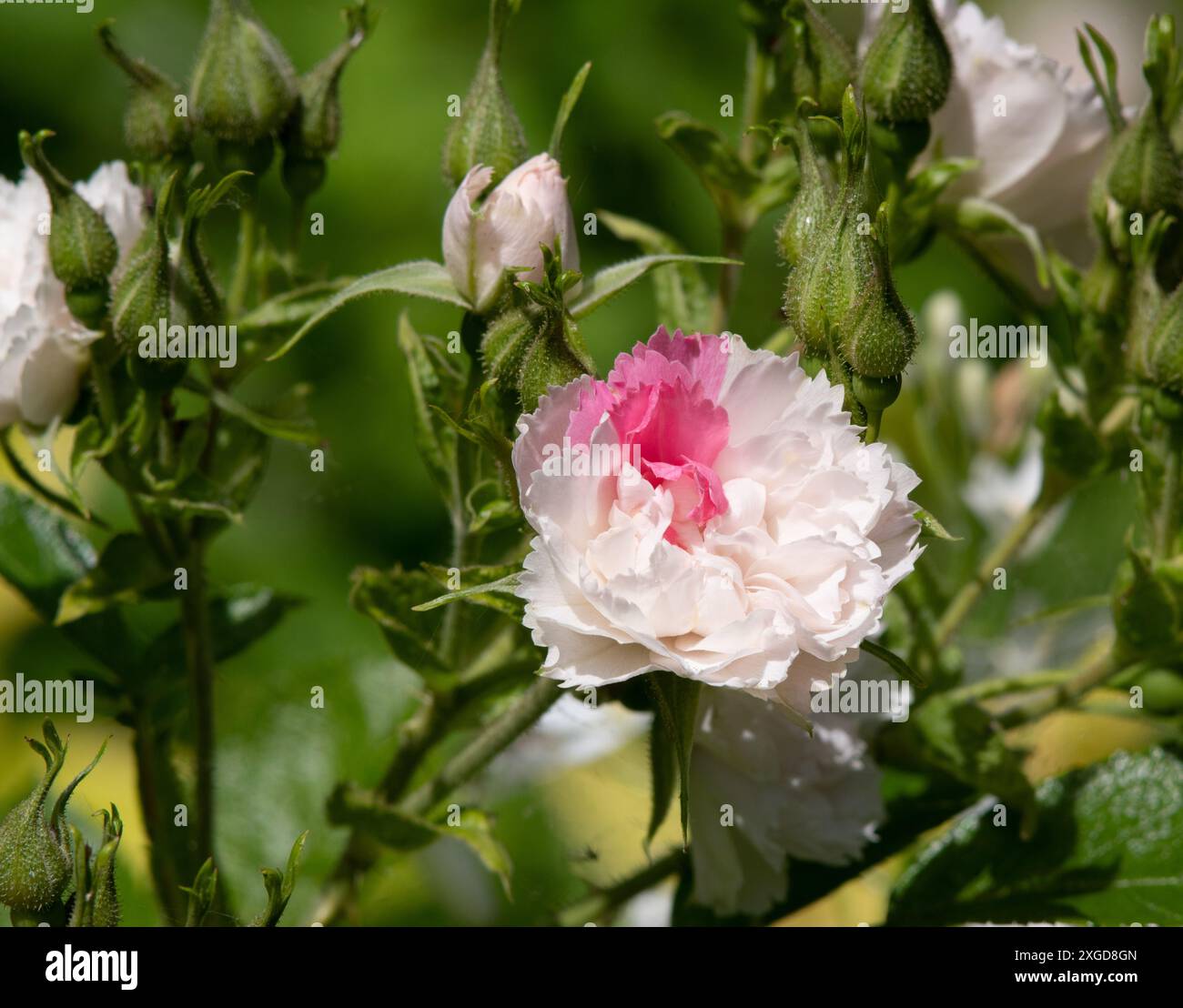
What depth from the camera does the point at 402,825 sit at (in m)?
0.67

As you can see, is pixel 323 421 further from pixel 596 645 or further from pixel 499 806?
pixel 596 645

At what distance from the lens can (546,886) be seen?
0.93 meters

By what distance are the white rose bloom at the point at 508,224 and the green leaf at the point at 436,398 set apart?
6 centimetres

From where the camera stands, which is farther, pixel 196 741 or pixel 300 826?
pixel 300 826

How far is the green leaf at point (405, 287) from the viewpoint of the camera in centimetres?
60

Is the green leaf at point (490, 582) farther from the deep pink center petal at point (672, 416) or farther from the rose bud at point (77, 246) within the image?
the rose bud at point (77, 246)

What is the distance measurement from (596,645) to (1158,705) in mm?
384

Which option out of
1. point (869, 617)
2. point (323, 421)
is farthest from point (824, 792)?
point (323, 421)

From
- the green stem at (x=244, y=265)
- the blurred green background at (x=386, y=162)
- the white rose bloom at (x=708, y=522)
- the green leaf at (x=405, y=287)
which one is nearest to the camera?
the white rose bloom at (x=708, y=522)

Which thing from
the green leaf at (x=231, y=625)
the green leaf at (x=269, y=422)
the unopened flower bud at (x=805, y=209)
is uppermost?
the unopened flower bud at (x=805, y=209)

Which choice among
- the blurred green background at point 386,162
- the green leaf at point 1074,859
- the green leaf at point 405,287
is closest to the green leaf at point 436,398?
the green leaf at point 405,287

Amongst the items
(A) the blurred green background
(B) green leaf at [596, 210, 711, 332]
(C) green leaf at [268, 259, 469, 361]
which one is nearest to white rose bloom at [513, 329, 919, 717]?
(C) green leaf at [268, 259, 469, 361]

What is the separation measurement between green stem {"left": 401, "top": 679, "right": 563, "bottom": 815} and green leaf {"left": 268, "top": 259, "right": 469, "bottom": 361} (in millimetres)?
164
